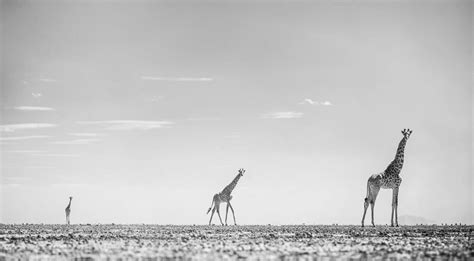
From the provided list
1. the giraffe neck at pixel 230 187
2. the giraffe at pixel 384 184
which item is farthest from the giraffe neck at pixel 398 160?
the giraffe neck at pixel 230 187

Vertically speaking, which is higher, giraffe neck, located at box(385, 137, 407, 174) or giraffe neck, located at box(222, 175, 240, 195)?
giraffe neck, located at box(385, 137, 407, 174)

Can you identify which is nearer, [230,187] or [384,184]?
[384,184]

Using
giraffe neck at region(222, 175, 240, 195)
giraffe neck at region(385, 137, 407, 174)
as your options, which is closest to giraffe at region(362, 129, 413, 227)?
giraffe neck at region(385, 137, 407, 174)

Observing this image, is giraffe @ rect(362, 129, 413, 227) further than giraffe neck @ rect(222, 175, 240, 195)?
No

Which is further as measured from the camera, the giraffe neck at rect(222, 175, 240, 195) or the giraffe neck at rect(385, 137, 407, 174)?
the giraffe neck at rect(222, 175, 240, 195)

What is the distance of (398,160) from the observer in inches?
1694

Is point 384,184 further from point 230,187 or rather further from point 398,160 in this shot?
point 230,187

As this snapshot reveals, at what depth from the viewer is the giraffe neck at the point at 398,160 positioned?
42.6 meters

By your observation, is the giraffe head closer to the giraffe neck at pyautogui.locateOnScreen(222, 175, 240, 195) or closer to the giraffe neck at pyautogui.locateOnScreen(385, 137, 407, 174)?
the giraffe neck at pyautogui.locateOnScreen(385, 137, 407, 174)

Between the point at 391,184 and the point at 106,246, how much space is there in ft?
78.2

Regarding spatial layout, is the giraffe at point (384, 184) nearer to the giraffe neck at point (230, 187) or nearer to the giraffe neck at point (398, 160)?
the giraffe neck at point (398, 160)

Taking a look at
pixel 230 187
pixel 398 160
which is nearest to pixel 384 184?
pixel 398 160

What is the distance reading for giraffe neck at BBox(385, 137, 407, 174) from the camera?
42.6 m

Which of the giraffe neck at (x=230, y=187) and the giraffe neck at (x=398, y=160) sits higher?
the giraffe neck at (x=398, y=160)
